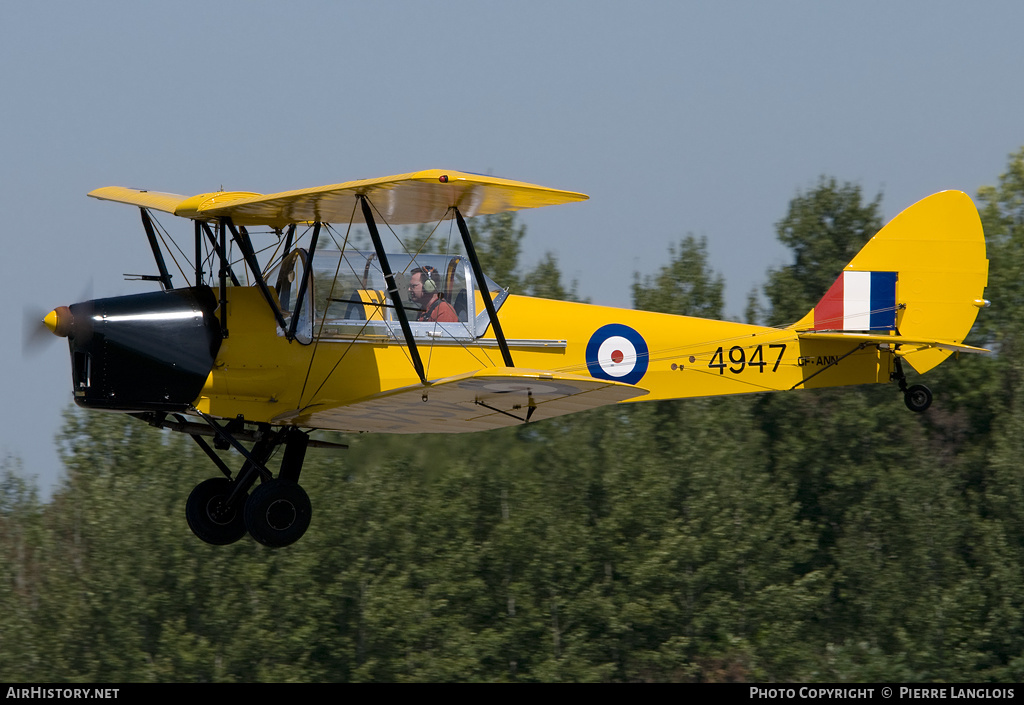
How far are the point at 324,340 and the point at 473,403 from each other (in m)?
1.28

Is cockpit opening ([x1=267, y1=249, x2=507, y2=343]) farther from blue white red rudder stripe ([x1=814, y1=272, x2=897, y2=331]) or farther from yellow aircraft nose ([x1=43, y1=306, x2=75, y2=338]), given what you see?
blue white red rudder stripe ([x1=814, y1=272, x2=897, y2=331])

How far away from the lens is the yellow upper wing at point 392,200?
8.67 meters

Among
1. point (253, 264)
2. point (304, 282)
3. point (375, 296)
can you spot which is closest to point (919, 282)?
point (375, 296)

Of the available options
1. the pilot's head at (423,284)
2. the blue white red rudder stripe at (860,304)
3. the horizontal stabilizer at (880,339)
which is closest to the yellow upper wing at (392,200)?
the pilot's head at (423,284)

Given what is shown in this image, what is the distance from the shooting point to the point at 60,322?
9156 millimetres

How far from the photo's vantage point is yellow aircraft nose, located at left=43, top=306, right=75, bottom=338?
9156 millimetres

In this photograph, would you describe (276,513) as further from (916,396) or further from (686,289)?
(686,289)

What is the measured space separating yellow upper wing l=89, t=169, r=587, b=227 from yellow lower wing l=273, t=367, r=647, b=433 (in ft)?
4.36

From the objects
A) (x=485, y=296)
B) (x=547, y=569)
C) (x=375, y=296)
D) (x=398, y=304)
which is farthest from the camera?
(x=547, y=569)

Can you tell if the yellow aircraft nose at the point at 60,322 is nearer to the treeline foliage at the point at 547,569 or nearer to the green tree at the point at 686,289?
the treeline foliage at the point at 547,569

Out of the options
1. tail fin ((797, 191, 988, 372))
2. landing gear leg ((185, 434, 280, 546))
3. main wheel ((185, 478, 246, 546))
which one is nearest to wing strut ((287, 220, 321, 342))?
landing gear leg ((185, 434, 280, 546))
